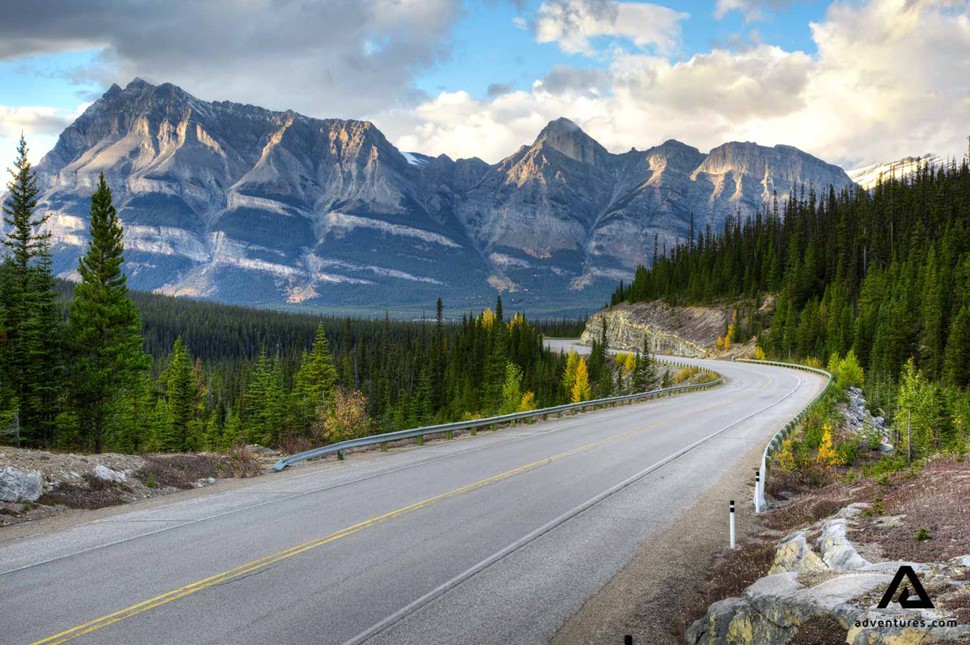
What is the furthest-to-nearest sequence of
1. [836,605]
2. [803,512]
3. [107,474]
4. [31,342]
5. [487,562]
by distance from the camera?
[31,342]
[107,474]
[803,512]
[487,562]
[836,605]

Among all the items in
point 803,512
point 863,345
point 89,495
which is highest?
point 863,345

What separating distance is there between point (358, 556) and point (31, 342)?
29798 mm

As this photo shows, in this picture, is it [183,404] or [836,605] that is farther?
[183,404]

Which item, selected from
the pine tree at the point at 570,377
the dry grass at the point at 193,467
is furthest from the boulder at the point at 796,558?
the pine tree at the point at 570,377

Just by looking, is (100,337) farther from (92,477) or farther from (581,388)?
(581,388)

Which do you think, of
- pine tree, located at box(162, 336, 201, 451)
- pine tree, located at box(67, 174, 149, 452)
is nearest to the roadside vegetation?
pine tree, located at box(67, 174, 149, 452)

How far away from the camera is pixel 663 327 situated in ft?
388

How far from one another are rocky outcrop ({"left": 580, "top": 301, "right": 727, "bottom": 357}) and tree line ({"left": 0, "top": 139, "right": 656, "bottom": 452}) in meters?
19.1

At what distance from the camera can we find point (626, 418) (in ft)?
97.0

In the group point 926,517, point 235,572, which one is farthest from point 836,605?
point 235,572

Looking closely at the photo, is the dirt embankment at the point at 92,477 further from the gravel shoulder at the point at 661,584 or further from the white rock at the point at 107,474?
the gravel shoulder at the point at 661,584

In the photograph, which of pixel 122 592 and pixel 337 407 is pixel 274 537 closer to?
pixel 122 592

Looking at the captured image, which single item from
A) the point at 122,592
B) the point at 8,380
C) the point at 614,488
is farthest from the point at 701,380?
the point at 122,592

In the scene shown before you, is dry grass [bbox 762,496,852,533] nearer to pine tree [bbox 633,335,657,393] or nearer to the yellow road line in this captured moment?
the yellow road line
